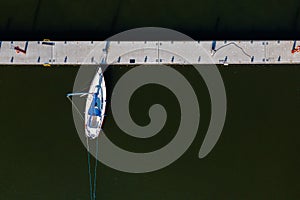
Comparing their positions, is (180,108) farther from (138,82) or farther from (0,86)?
(0,86)

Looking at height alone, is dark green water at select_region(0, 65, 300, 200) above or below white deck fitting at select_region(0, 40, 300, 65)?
below

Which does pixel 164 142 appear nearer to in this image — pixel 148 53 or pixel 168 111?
pixel 168 111

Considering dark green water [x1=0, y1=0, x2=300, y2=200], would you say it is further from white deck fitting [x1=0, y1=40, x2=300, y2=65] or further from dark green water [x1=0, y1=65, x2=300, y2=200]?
white deck fitting [x1=0, y1=40, x2=300, y2=65]

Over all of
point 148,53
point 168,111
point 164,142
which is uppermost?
point 148,53

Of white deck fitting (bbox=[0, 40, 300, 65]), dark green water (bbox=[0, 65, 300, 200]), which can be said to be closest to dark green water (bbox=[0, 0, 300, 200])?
dark green water (bbox=[0, 65, 300, 200])

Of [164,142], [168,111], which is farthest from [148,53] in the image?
[164,142]

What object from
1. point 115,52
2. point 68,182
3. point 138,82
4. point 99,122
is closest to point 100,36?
point 115,52

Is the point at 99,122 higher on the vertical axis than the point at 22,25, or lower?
lower
